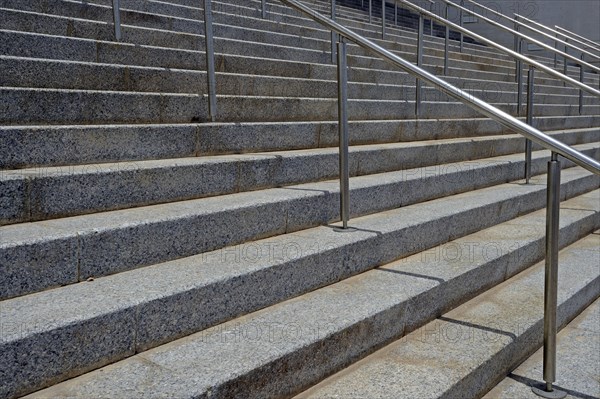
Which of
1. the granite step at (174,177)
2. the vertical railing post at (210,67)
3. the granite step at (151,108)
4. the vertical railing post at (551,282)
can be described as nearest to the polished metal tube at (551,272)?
the vertical railing post at (551,282)

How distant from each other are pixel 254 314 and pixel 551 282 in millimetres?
1311

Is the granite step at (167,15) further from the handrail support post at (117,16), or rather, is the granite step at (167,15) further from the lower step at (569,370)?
the lower step at (569,370)

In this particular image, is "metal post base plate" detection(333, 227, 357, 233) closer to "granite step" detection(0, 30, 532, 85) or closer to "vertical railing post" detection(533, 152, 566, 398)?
"vertical railing post" detection(533, 152, 566, 398)

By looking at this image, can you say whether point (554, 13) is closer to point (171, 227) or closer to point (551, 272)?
point (551, 272)

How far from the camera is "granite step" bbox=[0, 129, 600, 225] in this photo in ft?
7.38

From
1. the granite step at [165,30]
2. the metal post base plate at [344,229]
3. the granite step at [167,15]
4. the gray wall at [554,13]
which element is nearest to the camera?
the metal post base plate at [344,229]

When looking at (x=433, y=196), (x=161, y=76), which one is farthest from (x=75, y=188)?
(x=433, y=196)

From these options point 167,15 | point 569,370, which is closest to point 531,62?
point 569,370

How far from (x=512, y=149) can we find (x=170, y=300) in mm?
4818

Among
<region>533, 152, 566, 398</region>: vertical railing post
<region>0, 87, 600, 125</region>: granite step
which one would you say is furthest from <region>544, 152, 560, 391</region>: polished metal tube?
<region>0, 87, 600, 125</region>: granite step

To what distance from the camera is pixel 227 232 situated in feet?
8.43

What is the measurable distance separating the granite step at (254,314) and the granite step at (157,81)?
59.3 inches

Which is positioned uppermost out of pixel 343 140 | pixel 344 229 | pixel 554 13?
pixel 554 13

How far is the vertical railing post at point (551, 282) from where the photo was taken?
2.42 m
